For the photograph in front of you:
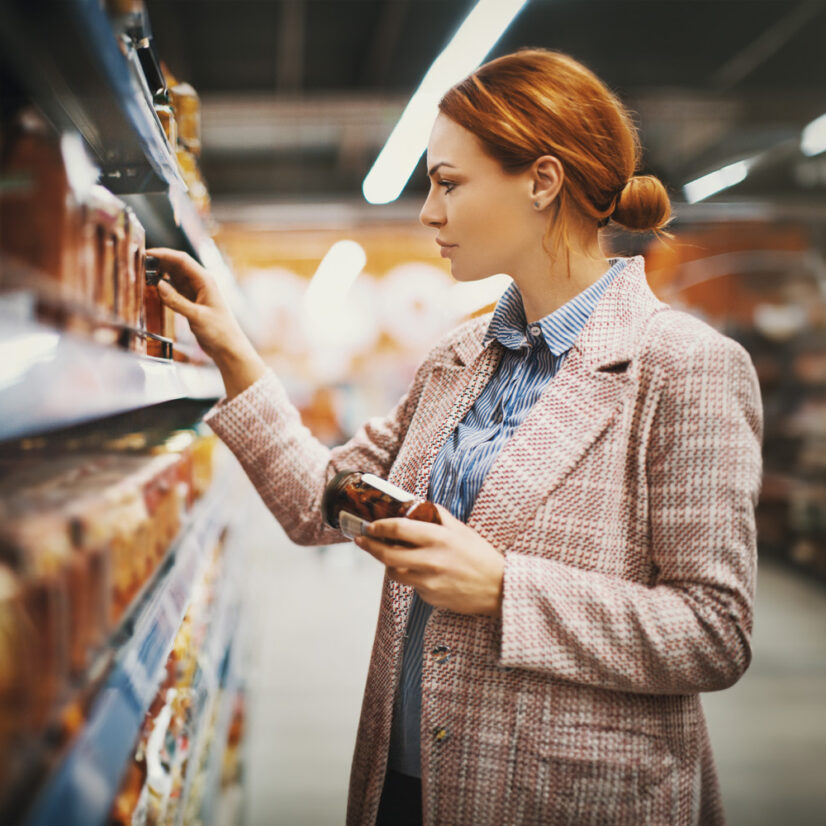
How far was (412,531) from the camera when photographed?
92 centimetres

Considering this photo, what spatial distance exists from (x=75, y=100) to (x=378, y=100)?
5585 millimetres

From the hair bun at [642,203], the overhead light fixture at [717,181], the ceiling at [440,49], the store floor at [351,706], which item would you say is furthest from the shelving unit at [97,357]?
the overhead light fixture at [717,181]

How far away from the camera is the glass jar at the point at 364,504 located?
951 millimetres

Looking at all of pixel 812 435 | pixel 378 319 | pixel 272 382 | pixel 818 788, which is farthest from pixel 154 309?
pixel 378 319

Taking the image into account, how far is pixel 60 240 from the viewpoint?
2.25ft

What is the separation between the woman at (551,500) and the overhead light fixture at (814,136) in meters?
3.92

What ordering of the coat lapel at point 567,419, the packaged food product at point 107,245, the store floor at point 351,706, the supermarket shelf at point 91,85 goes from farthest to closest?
the store floor at point 351,706 → the coat lapel at point 567,419 → the packaged food product at point 107,245 → the supermarket shelf at point 91,85

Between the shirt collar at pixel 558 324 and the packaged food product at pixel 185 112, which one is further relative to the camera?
the packaged food product at pixel 185 112

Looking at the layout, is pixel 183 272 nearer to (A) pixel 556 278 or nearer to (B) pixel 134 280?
(B) pixel 134 280

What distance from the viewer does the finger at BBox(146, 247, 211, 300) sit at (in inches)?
47.1

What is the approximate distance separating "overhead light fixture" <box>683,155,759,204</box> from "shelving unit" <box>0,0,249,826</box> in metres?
5.33

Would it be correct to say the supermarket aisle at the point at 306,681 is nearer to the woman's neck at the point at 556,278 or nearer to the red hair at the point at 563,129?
the woman's neck at the point at 556,278

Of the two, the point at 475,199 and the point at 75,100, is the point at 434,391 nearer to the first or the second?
the point at 475,199

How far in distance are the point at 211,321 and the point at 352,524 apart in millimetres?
464
